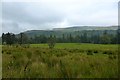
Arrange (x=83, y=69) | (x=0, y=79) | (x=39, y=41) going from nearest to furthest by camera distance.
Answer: (x=0, y=79) < (x=83, y=69) < (x=39, y=41)

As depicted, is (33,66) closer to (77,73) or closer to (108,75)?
(77,73)

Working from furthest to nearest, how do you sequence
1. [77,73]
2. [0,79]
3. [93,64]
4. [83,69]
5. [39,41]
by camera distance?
[39,41] → [93,64] → [83,69] → [77,73] → [0,79]

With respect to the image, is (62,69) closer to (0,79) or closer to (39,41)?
(0,79)

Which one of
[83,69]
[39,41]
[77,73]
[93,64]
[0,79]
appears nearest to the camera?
[0,79]

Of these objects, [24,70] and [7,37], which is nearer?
[24,70]

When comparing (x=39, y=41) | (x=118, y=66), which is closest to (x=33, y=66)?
(x=118, y=66)

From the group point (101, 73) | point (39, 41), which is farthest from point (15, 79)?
point (39, 41)

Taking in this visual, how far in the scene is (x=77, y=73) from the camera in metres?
5.91

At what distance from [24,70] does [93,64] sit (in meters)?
2.08

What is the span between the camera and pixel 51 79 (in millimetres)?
5562

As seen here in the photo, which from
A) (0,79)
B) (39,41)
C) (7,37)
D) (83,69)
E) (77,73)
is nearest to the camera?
(0,79)

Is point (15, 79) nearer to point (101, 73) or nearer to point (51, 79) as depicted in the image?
point (51, 79)

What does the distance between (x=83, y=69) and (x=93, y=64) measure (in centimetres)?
66

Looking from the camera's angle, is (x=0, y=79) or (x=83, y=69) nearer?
(x=0, y=79)
